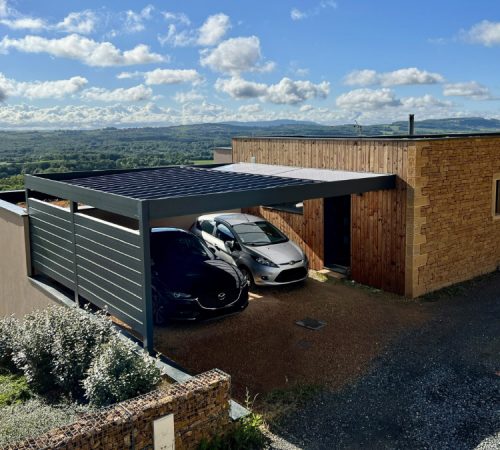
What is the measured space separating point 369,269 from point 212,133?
2812 inches

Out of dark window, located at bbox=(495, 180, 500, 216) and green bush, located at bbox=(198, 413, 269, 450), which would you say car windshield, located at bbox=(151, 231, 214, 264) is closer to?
green bush, located at bbox=(198, 413, 269, 450)

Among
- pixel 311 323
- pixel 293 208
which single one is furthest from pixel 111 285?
pixel 293 208

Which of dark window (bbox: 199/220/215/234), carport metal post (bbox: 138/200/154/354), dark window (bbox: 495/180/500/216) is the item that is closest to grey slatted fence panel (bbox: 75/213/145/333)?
carport metal post (bbox: 138/200/154/354)

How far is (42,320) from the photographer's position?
7.54 m

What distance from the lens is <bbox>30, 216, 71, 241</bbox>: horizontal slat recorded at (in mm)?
10305

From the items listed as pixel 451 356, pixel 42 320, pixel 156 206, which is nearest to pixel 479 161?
pixel 451 356

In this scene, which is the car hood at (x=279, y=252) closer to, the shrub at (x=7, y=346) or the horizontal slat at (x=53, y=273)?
the horizontal slat at (x=53, y=273)

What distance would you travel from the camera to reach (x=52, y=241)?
10.9 m

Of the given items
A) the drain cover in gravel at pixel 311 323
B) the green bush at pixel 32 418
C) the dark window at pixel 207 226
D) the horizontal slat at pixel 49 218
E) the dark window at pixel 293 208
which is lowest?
the drain cover in gravel at pixel 311 323

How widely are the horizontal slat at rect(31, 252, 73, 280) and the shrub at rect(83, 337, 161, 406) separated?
14.7ft

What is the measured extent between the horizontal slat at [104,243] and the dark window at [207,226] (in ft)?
15.3

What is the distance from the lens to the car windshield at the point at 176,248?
11.2 m

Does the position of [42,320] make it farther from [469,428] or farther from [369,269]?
[369,269]

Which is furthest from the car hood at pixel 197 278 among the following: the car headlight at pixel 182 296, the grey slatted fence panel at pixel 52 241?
the grey slatted fence panel at pixel 52 241
